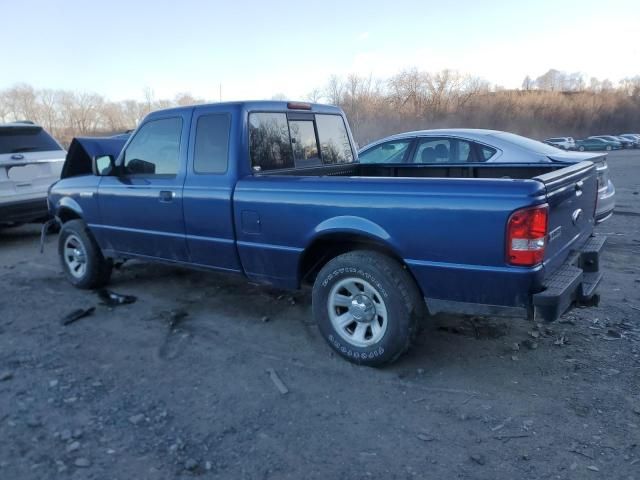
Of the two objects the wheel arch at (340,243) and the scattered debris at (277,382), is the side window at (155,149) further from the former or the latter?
the scattered debris at (277,382)

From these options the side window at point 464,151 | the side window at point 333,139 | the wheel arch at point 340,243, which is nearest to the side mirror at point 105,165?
the side window at point 333,139

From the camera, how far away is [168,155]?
193 inches

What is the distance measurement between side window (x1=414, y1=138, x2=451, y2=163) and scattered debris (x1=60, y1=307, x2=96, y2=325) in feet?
15.4

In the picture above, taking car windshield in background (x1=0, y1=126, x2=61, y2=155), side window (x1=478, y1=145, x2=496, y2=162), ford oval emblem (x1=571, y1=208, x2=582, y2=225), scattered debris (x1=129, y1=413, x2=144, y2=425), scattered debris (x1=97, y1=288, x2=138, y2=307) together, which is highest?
car windshield in background (x1=0, y1=126, x2=61, y2=155)

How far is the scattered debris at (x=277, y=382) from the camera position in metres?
3.54

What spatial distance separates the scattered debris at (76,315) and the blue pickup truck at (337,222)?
67 centimetres

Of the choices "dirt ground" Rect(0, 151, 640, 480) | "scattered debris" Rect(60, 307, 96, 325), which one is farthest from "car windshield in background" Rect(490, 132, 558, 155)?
"scattered debris" Rect(60, 307, 96, 325)

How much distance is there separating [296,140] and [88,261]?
109 inches

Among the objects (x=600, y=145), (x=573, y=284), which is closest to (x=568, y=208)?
(x=573, y=284)

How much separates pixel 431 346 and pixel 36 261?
592 cm

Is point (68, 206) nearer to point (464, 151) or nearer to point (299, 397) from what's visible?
point (299, 397)

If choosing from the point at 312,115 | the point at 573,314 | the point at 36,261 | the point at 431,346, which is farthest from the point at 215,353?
the point at 36,261

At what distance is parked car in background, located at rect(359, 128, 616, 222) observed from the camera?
6.48 metres

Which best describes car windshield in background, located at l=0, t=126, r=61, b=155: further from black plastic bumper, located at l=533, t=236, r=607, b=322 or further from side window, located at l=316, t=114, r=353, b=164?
black plastic bumper, located at l=533, t=236, r=607, b=322
